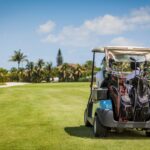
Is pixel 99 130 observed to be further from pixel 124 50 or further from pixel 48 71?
pixel 48 71

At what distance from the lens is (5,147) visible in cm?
1073

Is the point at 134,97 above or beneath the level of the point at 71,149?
above

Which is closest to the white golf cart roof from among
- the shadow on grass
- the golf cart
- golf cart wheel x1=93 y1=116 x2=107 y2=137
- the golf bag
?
the golf cart

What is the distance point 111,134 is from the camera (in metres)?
13.0

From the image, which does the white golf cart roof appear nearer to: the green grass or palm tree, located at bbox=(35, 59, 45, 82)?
the green grass

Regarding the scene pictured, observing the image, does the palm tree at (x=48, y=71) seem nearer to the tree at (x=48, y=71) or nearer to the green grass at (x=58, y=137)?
the tree at (x=48, y=71)

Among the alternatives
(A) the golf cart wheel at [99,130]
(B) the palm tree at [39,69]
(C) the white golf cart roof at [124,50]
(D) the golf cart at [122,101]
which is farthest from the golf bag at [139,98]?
(B) the palm tree at [39,69]

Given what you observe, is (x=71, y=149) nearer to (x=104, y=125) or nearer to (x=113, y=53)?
(x=104, y=125)

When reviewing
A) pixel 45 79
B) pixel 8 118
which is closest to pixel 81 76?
pixel 45 79

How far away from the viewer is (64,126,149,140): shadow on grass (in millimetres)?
12500

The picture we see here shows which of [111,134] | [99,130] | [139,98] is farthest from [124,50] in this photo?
[99,130]

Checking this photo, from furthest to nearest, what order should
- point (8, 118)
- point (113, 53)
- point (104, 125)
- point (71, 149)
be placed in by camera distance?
point (8, 118) < point (113, 53) < point (104, 125) < point (71, 149)

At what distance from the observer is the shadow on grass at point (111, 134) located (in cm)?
1250

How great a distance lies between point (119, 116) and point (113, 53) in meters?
1.84
